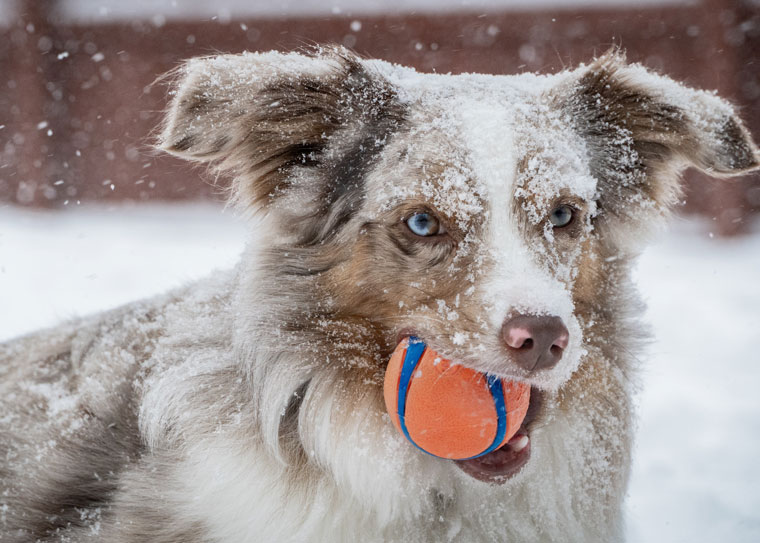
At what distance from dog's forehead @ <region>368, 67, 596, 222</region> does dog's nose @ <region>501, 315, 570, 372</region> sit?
0.50m

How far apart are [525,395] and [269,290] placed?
103 cm

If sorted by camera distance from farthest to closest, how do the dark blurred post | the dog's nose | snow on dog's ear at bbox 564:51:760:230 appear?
1. the dark blurred post
2. snow on dog's ear at bbox 564:51:760:230
3. the dog's nose

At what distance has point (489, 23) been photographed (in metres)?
10.4

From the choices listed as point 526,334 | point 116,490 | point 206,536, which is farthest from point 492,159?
point 116,490

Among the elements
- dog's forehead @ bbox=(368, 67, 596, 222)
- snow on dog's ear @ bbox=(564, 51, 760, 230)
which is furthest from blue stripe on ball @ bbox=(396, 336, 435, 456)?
snow on dog's ear @ bbox=(564, 51, 760, 230)

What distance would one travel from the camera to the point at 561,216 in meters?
2.96

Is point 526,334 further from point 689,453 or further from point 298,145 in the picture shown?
point 689,453

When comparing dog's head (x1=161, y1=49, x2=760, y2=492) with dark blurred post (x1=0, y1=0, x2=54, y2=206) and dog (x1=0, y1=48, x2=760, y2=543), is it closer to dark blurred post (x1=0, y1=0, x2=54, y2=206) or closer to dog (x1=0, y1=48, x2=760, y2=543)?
dog (x1=0, y1=48, x2=760, y2=543)

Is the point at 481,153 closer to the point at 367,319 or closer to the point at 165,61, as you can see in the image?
the point at 367,319

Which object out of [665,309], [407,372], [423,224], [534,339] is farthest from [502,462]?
[665,309]

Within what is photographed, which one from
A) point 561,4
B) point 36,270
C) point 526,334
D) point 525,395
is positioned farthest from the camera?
point 561,4

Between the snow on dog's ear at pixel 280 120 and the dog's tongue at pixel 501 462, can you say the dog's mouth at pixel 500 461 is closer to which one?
the dog's tongue at pixel 501 462

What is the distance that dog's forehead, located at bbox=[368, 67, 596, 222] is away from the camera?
2770 millimetres

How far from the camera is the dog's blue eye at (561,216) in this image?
293cm
